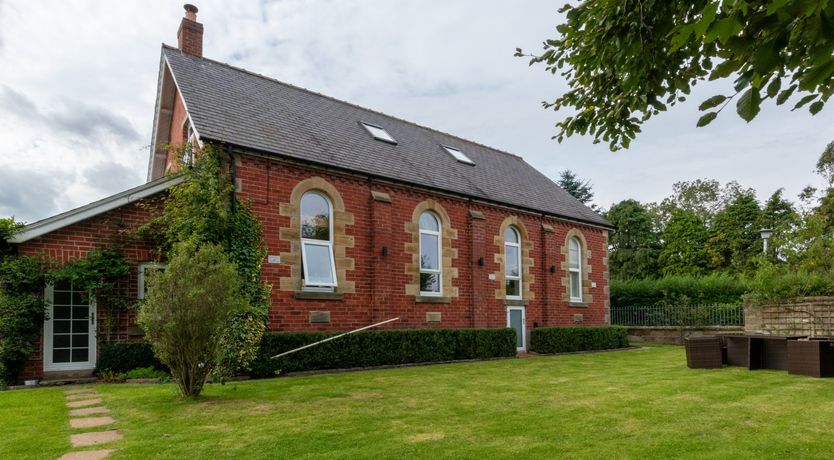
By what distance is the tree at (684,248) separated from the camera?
115ft

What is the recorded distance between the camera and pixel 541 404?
7125 mm

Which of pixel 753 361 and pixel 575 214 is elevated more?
pixel 575 214

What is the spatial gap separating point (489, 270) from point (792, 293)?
7.73m

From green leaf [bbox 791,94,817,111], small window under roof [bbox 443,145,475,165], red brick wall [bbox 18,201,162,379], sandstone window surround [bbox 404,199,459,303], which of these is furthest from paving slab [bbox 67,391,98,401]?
small window under roof [bbox 443,145,475,165]

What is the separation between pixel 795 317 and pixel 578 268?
7397mm

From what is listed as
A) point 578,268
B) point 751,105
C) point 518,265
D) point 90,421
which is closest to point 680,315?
point 578,268

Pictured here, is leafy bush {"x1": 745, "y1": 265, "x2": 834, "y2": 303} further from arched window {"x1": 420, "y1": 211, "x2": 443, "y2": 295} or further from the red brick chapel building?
arched window {"x1": 420, "y1": 211, "x2": 443, "y2": 295}

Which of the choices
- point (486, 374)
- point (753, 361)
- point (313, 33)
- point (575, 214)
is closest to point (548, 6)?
point (313, 33)

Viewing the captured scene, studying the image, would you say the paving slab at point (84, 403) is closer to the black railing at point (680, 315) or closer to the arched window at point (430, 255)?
the arched window at point (430, 255)

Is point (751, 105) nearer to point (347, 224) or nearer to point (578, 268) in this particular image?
point (347, 224)

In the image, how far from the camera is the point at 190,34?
15391 mm

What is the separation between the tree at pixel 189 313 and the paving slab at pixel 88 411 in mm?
910

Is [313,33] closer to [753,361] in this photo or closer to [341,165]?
[341,165]

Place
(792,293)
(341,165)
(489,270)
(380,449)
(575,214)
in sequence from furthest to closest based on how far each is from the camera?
(575,214) < (489,270) < (792,293) < (341,165) < (380,449)
